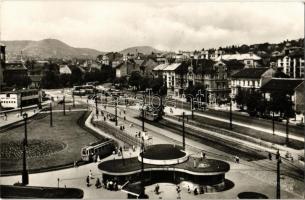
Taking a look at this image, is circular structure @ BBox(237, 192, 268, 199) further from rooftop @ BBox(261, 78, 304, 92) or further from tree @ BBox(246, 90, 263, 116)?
rooftop @ BBox(261, 78, 304, 92)

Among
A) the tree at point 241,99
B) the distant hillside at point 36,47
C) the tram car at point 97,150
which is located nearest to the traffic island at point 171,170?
the tram car at point 97,150

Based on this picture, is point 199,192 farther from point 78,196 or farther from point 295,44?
point 295,44

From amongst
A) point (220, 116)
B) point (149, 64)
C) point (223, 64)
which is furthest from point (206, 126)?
point (149, 64)

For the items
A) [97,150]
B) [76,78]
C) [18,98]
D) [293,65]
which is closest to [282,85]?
[293,65]

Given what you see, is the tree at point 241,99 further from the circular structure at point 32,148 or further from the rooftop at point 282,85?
the circular structure at point 32,148

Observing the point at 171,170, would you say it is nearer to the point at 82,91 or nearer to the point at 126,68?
the point at 82,91
